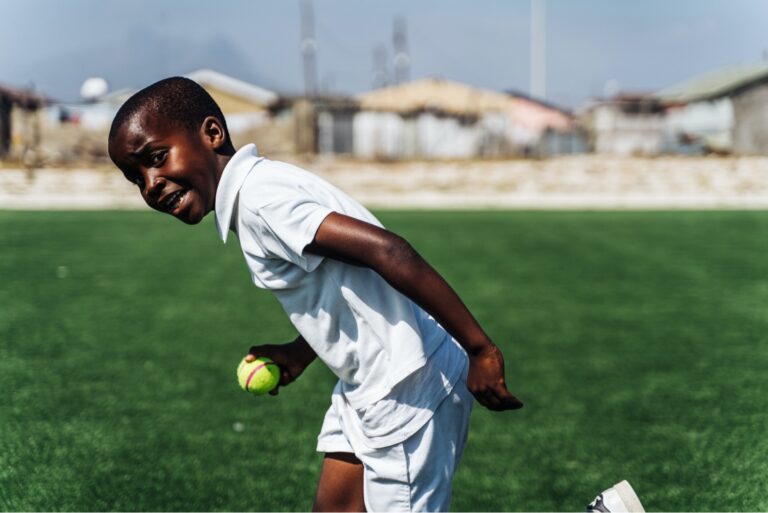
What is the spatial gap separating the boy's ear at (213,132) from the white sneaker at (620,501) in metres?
1.45

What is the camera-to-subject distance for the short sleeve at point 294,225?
2.22m

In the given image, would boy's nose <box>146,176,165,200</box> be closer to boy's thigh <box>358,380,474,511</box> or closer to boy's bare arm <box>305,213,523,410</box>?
boy's bare arm <box>305,213,523,410</box>

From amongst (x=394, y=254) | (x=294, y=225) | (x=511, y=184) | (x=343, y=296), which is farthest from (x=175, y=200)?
(x=511, y=184)

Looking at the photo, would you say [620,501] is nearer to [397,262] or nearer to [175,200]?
[397,262]

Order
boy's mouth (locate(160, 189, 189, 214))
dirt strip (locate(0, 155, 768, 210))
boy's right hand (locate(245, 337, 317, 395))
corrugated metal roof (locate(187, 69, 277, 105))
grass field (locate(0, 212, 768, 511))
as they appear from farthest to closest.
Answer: corrugated metal roof (locate(187, 69, 277, 105)), dirt strip (locate(0, 155, 768, 210)), grass field (locate(0, 212, 768, 511)), boy's right hand (locate(245, 337, 317, 395)), boy's mouth (locate(160, 189, 189, 214))

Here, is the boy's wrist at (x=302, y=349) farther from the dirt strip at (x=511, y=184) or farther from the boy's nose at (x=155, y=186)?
the dirt strip at (x=511, y=184)

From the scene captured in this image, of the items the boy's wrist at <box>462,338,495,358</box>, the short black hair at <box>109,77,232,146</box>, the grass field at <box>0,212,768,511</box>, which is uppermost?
the short black hair at <box>109,77,232,146</box>

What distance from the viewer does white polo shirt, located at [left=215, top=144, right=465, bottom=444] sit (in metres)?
2.30

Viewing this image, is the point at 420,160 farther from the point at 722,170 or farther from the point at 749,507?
the point at 749,507

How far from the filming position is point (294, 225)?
224 centimetres

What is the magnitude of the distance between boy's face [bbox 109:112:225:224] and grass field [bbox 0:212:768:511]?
2.08 metres

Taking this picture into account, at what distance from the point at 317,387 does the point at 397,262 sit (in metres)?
4.21

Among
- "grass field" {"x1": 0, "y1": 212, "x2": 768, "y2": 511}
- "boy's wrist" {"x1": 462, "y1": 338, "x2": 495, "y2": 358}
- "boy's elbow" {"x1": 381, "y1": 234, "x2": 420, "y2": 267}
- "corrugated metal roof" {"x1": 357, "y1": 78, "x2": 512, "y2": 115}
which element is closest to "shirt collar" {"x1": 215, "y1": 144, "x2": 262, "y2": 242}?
"boy's elbow" {"x1": 381, "y1": 234, "x2": 420, "y2": 267}

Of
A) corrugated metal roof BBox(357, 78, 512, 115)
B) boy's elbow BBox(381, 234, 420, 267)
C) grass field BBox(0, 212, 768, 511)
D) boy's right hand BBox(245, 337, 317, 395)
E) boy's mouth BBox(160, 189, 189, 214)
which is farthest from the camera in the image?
corrugated metal roof BBox(357, 78, 512, 115)
